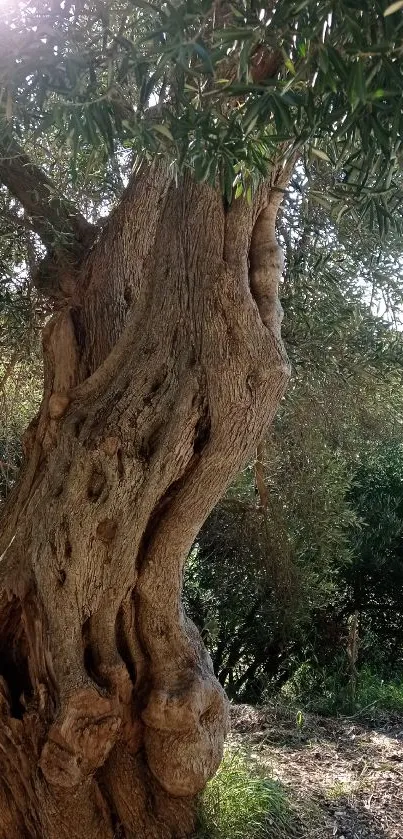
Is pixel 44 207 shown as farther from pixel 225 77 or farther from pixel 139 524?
pixel 225 77

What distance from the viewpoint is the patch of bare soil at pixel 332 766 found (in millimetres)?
4176

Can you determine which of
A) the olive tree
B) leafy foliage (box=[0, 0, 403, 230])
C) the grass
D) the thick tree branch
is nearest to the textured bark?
the olive tree

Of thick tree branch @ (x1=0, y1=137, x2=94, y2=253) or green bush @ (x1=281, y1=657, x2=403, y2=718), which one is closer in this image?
thick tree branch @ (x1=0, y1=137, x2=94, y2=253)

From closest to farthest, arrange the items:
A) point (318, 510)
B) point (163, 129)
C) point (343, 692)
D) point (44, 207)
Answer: point (163, 129)
point (44, 207)
point (343, 692)
point (318, 510)

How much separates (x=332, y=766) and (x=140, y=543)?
2.43 metres

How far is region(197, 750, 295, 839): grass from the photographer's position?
12.5 ft

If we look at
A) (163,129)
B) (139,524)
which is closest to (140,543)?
(139,524)

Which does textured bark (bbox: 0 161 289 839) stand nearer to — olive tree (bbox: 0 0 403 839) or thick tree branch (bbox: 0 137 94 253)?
olive tree (bbox: 0 0 403 839)

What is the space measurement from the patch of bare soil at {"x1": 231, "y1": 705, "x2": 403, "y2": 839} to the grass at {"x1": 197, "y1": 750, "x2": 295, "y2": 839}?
124 mm

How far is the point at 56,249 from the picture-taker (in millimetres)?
4566

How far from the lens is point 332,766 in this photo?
5070mm

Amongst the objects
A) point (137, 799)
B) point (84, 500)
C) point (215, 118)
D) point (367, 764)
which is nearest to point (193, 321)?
point (84, 500)

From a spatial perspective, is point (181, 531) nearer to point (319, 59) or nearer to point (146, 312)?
point (146, 312)

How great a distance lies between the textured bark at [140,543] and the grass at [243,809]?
0.14 meters
